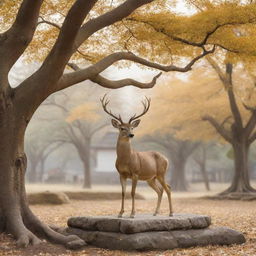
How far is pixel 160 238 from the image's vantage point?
8.68 m

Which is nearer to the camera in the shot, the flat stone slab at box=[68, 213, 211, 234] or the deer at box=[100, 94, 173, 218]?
the flat stone slab at box=[68, 213, 211, 234]

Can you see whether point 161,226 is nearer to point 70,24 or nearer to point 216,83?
point 70,24

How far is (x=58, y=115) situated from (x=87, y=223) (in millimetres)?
32280

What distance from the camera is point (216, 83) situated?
1097 inches

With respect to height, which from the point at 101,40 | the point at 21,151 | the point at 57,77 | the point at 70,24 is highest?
the point at 101,40

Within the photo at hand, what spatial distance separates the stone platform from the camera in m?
8.55

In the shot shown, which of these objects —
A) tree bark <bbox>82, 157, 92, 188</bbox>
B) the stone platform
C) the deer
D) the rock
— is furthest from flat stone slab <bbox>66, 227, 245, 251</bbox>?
tree bark <bbox>82, 157, 92, 188</bbox>

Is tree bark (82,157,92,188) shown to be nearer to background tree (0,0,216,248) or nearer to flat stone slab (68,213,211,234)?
flat stone slab (68,213,211,234)

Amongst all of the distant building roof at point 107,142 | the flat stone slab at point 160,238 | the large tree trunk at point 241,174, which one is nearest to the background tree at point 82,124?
the distant building roof at point 107,142

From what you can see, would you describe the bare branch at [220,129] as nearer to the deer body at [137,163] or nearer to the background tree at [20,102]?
the deer body at [137,163]

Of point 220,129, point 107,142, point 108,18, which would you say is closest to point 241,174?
point 220,129

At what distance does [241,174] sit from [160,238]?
Answer: 17892mm

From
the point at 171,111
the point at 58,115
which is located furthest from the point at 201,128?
the point at 58,115

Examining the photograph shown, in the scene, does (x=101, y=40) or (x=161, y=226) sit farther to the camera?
(x=101, y=40)
